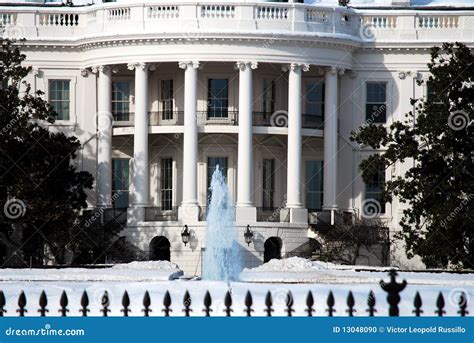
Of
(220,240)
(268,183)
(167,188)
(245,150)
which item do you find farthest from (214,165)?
(220,240)

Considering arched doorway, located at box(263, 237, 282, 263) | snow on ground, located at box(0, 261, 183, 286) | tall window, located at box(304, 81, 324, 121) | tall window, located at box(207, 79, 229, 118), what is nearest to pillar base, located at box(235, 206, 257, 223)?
arched doorway, located at box(263, 237, 282, 263)

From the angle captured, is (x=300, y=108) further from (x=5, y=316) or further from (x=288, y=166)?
(x=5, y=316)

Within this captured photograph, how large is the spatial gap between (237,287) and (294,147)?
1319 inches

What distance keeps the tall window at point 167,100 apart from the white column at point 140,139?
2.27m

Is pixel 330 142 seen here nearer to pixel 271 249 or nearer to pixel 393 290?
pixel 271 249

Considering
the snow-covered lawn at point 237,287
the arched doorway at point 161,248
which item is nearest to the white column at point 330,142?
the arched doorway at point 161,248

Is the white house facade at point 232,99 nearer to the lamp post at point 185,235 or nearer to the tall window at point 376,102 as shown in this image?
the tall window at point 376,102

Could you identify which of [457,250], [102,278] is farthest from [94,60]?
[102,278]

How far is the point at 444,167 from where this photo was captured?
63.2m

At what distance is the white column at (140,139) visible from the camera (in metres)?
74.9

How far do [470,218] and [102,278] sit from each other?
17.5m

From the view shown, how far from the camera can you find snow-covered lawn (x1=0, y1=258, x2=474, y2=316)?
3709 cm

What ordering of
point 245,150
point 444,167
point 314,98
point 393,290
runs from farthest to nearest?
point 314,98
point 245,150
point 444,167
point 393,290

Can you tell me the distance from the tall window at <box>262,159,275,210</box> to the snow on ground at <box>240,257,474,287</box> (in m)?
22.0
